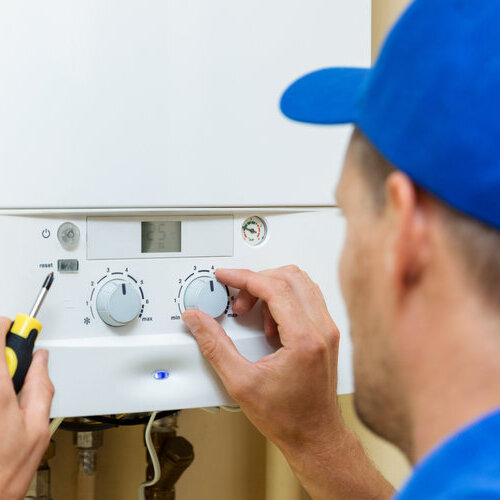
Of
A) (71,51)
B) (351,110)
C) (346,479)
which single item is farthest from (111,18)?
(346,479)

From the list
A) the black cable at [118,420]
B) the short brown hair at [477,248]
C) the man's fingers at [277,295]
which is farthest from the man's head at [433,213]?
the black cable at [118,420]

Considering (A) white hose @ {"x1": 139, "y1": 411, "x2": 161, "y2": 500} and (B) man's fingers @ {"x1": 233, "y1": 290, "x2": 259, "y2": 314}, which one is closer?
(B) man's fingers @ {"x1": 233, "y1": 290, "x2": 259, "y2": 314}

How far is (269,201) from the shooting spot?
91 cm

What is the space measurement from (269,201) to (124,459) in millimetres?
500

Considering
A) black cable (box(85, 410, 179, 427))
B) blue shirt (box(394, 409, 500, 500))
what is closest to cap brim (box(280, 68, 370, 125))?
blue shirt (box(394, 409, 500, 500))

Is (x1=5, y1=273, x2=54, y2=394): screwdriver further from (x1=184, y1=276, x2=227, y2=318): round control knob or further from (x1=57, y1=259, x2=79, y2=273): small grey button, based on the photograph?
(x1=184, y1=276, x2=227, y2=318): round control knob

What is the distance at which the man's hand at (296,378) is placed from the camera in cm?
88

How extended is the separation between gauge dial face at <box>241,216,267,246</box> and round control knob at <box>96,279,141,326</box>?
138 millimetres

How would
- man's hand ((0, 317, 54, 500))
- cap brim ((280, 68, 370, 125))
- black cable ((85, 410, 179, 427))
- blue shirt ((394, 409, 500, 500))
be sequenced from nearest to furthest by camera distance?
blue shirt ((394, 409, 500, 500))
cap brim ((280, 68, 370, 125))
man's hand ((0, 317, 54, 500))
black cable ((85, 410, 179, 427))

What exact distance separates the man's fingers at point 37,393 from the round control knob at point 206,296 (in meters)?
0.16

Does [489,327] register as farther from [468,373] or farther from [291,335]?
[291,335]

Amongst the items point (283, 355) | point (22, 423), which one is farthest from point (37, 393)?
point (283, 355)

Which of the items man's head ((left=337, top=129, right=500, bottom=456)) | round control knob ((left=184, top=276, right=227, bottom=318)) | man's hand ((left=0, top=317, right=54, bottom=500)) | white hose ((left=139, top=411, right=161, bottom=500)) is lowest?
white hose ((left=139, top=411, right=161, bottom=500))

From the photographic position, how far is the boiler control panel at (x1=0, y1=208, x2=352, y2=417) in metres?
0.84
